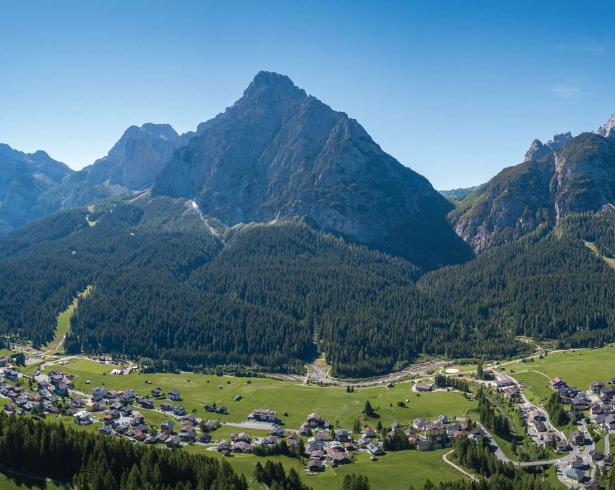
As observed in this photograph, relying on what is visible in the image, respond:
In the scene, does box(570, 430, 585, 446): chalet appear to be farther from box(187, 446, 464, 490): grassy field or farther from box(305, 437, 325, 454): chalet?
box(305, 437, 325, 454): chalet

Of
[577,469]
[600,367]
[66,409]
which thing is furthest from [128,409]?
[600,367]

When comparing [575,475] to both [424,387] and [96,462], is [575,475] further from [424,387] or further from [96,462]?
[96,462]

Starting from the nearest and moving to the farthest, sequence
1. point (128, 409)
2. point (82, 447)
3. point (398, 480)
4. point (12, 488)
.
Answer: point (12, 488), point (82, 447), point (398, 480), point (128, 409)

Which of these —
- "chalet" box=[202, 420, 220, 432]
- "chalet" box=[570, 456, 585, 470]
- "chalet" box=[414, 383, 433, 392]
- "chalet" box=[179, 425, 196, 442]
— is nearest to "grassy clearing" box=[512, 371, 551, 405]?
"chalet" box=[414, 383, 433, 392]

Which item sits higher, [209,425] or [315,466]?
[315,466]

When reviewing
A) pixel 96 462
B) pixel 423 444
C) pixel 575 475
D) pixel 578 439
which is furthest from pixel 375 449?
pixel 96 462

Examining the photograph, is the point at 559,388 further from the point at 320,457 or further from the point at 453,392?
the point at 320,457
